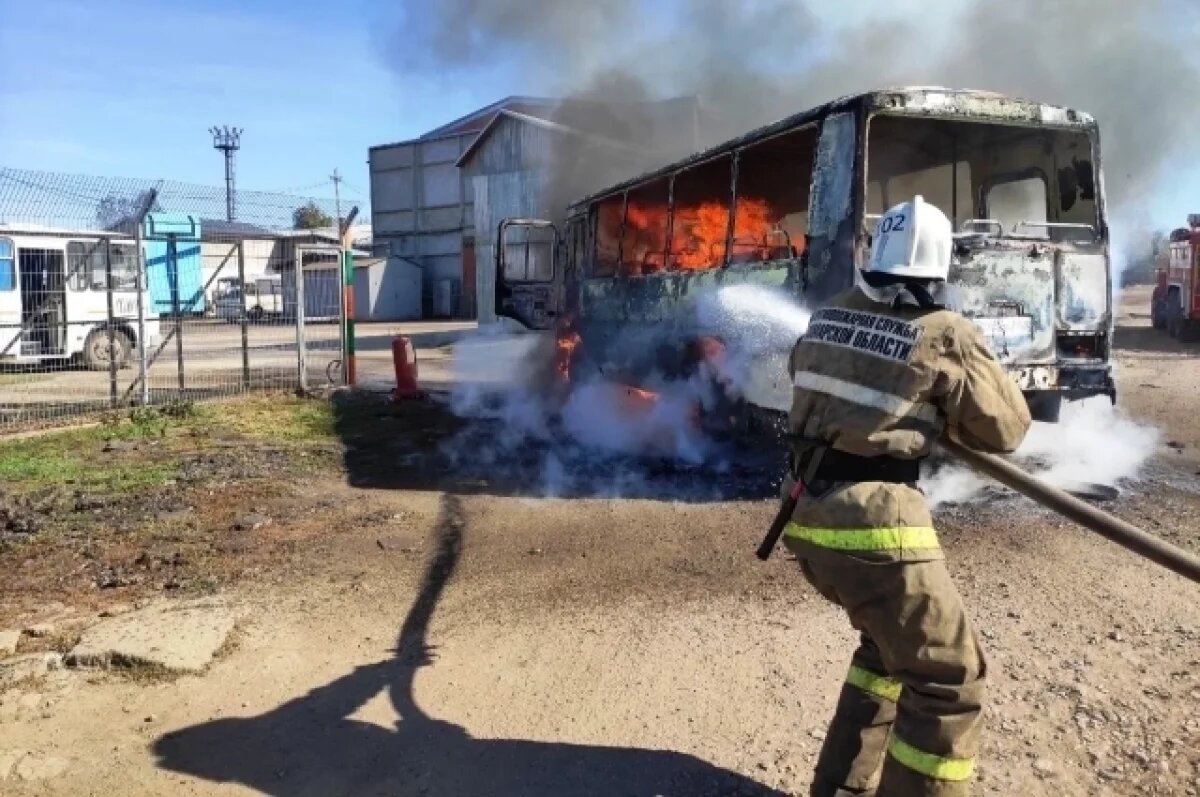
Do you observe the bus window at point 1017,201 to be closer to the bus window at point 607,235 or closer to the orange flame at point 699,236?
the orange flame at point 699,236

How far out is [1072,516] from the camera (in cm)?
230

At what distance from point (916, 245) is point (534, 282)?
8.73 m

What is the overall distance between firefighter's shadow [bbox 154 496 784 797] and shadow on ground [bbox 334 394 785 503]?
307 cm

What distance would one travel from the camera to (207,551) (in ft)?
16.9

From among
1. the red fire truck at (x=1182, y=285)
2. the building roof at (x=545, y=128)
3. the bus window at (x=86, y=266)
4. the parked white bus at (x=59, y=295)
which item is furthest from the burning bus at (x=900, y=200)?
the red fire truck at (x=1182, y=285)

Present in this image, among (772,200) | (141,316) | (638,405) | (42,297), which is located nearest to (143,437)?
(141,316)

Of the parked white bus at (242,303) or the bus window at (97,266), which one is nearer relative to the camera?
the parked white bus at (242,303)

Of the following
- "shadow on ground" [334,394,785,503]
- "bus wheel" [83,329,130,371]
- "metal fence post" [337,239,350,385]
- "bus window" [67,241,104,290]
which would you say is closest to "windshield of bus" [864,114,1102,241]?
"shadow on ground" [334,394,785,503]

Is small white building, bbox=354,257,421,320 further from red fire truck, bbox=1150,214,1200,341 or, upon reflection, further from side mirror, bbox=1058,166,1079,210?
side mirror, bbox=1058,166,1079,210

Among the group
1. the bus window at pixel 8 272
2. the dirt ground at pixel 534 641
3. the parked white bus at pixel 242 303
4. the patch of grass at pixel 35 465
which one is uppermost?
the bus window at pixel 8 272

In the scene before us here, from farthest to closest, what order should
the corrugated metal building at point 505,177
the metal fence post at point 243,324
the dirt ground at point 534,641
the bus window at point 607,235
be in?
the corrugated metal building at point 505,177, the metal fence post at point 243,324, the bus window at point 607,235, the dirt ground at point 534,641

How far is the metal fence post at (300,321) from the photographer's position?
11148 mm

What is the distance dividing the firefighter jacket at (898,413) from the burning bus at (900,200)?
2.42 m

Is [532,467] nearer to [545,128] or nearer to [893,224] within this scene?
[893,224]
